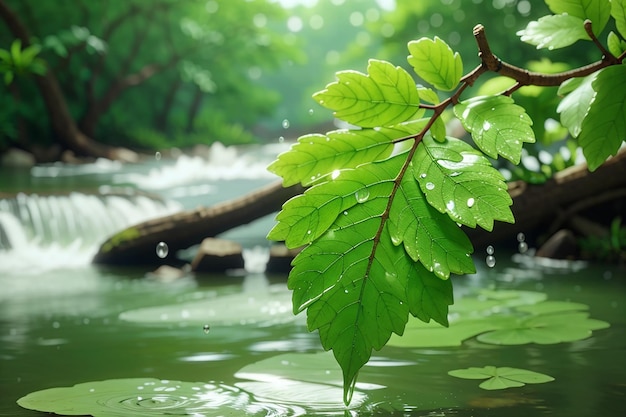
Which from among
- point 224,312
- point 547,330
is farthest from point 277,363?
point 224,312

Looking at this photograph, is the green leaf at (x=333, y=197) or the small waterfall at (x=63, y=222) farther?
the small waterfall at (x=63, y=222)

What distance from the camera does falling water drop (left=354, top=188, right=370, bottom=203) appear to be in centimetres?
84

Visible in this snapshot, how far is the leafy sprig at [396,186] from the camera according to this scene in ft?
2.69

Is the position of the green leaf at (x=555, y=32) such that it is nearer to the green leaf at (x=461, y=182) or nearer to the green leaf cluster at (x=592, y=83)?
the green leaf cluster at (x=592, y=83)

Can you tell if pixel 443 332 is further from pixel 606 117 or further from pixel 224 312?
pixel 606 117

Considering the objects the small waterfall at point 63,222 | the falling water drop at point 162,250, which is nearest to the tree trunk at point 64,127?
the small waterfall at point 63,222

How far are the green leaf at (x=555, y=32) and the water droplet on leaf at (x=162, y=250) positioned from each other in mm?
5684

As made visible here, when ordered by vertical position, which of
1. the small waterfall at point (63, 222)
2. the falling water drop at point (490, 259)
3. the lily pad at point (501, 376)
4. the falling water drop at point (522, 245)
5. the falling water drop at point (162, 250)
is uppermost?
A: the small waterfall at point (63, 222)

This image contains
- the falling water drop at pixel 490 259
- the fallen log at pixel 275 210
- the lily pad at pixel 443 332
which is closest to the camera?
the lily pad at pixel 443 332

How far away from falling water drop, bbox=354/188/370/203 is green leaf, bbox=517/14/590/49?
0.80 ft

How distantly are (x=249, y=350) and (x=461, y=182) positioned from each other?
236 centimetres

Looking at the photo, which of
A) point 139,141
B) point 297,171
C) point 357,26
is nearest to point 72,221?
point 297,171

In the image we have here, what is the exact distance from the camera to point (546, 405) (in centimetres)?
206

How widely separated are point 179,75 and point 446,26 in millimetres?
6883
